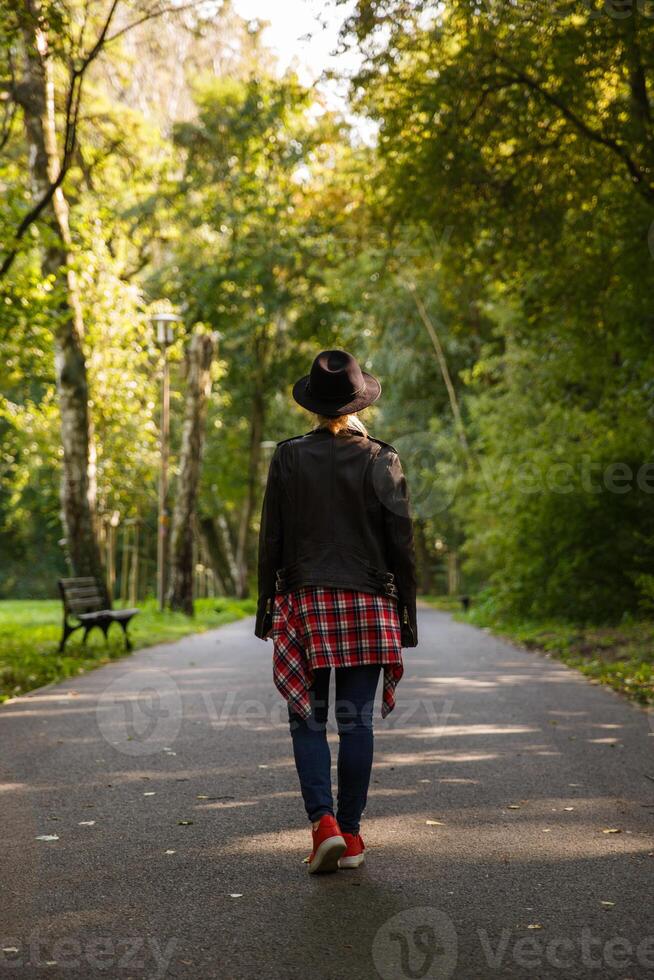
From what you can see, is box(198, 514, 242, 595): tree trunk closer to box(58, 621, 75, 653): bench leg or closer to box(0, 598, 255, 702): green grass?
box(0, 598, 255, 702): green grass

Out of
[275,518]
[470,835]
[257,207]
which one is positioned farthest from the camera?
[257,207]

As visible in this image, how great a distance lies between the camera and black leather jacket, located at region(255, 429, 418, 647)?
4805 mm

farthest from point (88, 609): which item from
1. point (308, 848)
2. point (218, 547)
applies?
point (218, 547)

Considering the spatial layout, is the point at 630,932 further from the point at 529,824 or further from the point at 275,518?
the point at 275,518

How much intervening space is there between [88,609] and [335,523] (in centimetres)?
1188

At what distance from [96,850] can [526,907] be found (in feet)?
6.28

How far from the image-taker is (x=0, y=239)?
1312 centimetres

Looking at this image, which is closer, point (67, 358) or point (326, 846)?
point (326, 846)

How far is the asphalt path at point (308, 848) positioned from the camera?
371cm

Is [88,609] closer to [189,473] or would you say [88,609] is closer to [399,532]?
[189,473]

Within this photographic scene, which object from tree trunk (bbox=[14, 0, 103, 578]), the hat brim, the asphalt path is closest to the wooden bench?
tree trunk (bbox=[14, 0, 103, 578])

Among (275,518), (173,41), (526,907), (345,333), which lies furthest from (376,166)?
(345,333)

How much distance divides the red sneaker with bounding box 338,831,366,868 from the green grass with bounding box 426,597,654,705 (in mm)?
6022

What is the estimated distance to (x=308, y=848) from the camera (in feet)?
16.6
